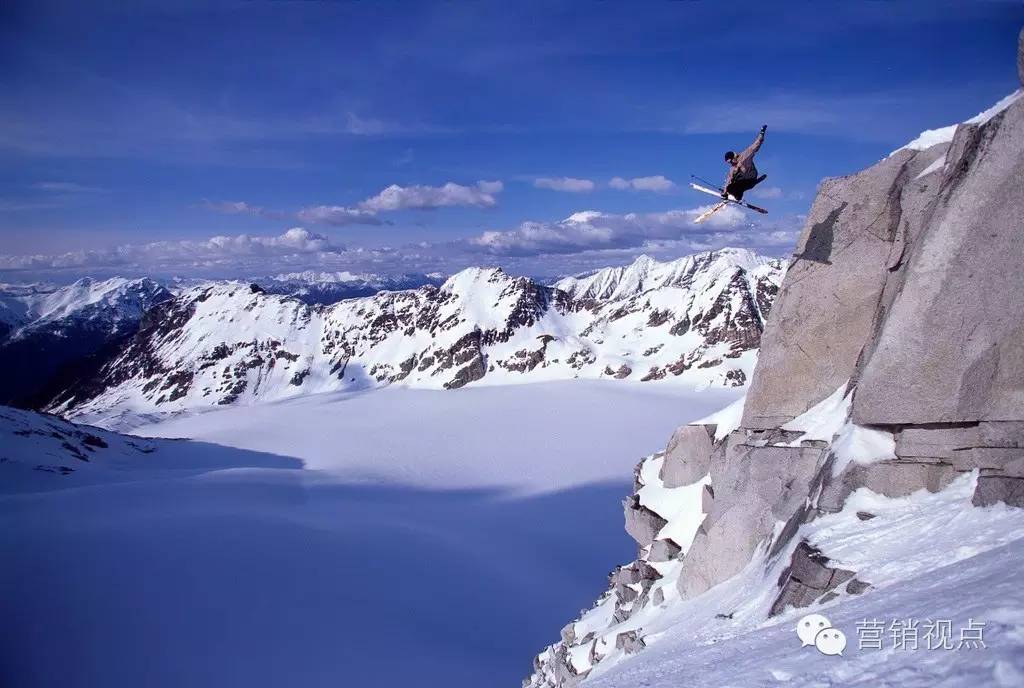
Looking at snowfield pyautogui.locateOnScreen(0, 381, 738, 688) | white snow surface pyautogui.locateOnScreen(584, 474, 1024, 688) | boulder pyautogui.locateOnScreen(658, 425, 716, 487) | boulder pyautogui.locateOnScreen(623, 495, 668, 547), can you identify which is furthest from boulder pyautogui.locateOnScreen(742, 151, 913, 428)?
snowfield pyautogui.locateOnScreen(0, 381, 738, 688)

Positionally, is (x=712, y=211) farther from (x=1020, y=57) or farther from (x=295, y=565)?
(x=295, y=565)

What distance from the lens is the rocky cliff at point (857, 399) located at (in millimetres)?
11023

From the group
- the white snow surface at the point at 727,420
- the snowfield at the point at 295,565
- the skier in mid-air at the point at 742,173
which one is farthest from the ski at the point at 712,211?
the snowfield at the point at 295,565

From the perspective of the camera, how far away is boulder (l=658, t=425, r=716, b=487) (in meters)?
22.8

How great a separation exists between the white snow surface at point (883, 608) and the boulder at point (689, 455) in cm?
863

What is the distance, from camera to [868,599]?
27.1ft

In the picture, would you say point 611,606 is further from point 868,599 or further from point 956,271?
point 956,271

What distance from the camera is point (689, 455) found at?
23.4 m

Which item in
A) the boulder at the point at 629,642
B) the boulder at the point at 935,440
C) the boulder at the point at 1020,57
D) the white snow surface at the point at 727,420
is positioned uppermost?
the boulder at the point at 1020,57

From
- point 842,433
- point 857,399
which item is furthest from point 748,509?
point 857,399

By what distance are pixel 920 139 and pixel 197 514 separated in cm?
5449

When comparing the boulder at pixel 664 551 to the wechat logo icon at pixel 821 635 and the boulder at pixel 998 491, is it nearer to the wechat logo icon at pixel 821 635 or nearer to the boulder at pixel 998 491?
the boulder at pixel 998 491

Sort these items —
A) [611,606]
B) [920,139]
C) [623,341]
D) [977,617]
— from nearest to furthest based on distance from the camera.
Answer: [977,617], [920,139], [611,606], [623,341]

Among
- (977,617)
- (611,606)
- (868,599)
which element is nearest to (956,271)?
(868,599)
